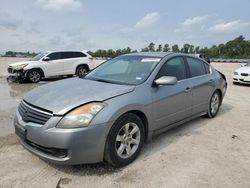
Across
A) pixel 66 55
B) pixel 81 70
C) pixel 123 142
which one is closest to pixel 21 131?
pixel 123 142

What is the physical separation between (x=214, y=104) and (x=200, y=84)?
1079 mm

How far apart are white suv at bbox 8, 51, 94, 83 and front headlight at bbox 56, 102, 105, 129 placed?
966 centimetres

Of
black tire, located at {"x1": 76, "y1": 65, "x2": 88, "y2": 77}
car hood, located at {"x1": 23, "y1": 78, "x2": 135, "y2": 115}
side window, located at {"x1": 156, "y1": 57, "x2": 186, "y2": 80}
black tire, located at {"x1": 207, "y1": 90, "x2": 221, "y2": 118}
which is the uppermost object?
side window, located at {"x1": 156, "y1": 57, "x2": 186, "y2": 80}

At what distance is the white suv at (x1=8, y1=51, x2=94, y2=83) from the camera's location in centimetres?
1316

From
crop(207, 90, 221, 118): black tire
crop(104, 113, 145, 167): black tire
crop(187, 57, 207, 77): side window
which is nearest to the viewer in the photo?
crop(104, 113, 145, 167): black tire

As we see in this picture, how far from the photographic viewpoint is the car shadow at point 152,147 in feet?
11.6

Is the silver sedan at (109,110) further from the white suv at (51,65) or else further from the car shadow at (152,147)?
the white suv at (51,65)

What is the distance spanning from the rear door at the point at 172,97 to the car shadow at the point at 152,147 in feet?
1.15

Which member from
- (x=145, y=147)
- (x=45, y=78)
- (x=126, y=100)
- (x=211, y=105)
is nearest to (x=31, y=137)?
(x=126, y=100)

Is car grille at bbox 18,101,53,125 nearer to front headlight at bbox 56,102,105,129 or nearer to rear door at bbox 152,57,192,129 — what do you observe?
front headlight at bbox 56,102,105,129

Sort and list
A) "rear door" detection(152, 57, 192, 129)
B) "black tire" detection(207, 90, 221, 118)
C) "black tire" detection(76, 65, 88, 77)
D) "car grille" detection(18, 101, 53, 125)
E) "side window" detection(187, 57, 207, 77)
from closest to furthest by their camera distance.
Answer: "car grille" detection(18, 101, 53, 125), "rear door" detection(152, 57, 192, 129), "side window" detection(187, 57, 207, 77), "black tire" detection(207, 90, 221, 118), "black tire" detection(76, 65, 88, 77)

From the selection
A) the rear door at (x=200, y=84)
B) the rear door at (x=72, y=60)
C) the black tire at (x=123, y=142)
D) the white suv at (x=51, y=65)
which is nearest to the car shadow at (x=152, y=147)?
the black tire at (x=123, y=142)

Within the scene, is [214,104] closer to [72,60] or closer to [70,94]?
[70,94]

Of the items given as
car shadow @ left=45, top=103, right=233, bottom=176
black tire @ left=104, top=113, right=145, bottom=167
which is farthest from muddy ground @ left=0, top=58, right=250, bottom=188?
black tire @ left=104, top=113, right=145, bottom=167
